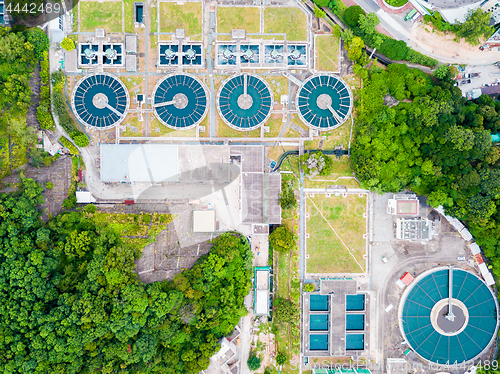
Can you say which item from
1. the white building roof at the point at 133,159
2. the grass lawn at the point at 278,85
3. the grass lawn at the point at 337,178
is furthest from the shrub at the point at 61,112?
the grass lawn at the point at 337,178

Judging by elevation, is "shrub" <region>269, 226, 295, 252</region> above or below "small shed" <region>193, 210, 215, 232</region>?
below

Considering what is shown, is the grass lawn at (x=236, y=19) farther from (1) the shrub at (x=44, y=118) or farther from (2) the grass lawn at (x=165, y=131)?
(1) the shrub at (x=44, y=118)

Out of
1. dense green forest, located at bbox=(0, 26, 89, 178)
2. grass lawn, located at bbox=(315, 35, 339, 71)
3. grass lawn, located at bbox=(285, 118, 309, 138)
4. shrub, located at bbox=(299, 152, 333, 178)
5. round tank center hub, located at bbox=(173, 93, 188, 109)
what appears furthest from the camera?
grass lawn, located at bbox=(285, 118, 309, 138)

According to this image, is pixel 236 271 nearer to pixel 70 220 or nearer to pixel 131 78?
pixel 70 220

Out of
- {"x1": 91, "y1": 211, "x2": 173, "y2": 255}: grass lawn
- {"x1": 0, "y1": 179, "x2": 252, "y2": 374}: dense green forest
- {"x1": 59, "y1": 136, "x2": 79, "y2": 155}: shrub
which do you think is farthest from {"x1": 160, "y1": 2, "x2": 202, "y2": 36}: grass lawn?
{"x1": 0, "y1": 179, "x2": 252, "y2": 374}: dense green forest

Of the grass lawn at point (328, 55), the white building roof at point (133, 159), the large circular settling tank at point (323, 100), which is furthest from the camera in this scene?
the grass lawn at point (328, 55)

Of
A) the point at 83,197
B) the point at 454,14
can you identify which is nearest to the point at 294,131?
the point at 454,14

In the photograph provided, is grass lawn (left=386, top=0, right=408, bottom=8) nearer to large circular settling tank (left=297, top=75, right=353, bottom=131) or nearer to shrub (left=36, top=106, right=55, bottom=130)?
large circular settling tank (left=297, top=75, right=353, bottom=131)
